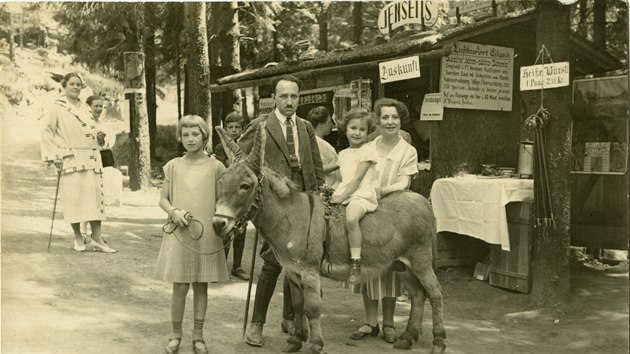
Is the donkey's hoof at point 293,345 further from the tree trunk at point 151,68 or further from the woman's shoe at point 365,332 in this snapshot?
the tree trunk at point 151,68

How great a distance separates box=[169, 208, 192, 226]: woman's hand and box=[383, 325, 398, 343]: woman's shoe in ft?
6.43

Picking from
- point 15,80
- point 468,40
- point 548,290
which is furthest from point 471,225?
point 15,80

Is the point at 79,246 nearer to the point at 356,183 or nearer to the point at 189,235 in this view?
the point at 189,235

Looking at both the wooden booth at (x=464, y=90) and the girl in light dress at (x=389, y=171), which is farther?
the wooden booth at (x=464, y=90)

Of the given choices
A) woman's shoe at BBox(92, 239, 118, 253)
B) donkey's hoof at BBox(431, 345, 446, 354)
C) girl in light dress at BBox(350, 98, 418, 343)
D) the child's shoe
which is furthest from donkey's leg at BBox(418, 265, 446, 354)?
woman's shoe at BBox(92, 239, 118, 253)

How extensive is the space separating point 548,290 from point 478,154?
2.20 m

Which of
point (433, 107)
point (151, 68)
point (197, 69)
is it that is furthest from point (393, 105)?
point (151, 68)

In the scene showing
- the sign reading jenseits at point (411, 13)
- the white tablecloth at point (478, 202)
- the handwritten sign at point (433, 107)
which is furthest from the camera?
the handwritten sign at point (433, 107)

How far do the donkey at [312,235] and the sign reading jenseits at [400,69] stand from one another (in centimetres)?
202

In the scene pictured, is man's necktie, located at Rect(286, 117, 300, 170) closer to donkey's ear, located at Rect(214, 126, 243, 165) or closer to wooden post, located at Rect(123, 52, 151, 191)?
donkey's ear, located at Rect(214, 126, 243, 165)

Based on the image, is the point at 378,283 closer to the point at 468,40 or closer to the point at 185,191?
the point at 185,191

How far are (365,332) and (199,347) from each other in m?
1.45

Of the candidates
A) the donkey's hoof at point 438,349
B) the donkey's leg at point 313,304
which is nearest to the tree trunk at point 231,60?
the donkey's leg at point 313,304

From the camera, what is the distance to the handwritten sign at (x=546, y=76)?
5.52 metres
